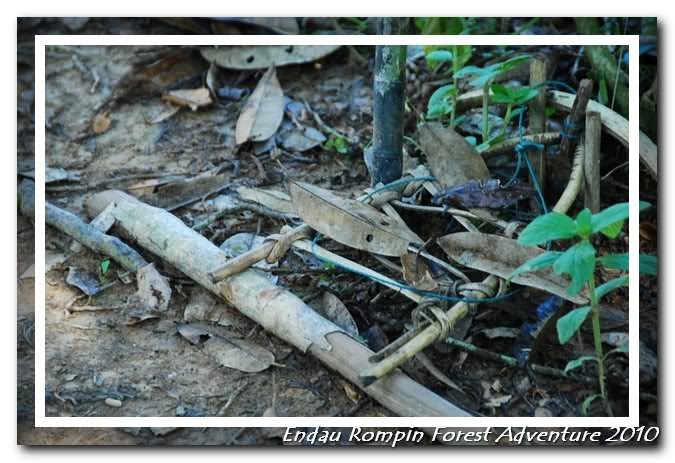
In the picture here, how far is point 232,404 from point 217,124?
97 centimetres

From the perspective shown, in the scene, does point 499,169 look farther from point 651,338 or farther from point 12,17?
point 12,17

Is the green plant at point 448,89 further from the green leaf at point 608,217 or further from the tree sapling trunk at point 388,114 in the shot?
the green leaf at point 608,217

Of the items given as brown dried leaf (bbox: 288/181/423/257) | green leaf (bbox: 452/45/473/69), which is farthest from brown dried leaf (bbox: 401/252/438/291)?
green leaf (bbox: 452/45/473/69)

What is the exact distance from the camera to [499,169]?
1.87 m

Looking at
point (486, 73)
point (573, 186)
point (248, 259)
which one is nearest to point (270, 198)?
point (248, 259)

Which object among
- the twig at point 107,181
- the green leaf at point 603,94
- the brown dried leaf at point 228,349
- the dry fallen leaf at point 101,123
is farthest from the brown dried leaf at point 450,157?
the dry fallen leaf at point 101,123

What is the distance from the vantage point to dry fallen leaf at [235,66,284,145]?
7.21ft

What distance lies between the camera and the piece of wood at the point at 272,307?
4.81 feet

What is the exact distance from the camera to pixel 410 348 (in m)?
1.45

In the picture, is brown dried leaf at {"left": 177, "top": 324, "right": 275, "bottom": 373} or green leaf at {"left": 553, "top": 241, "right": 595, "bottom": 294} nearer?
green leaf at {"left": 553, "top": 241, "right": 595, "bottom": 294}

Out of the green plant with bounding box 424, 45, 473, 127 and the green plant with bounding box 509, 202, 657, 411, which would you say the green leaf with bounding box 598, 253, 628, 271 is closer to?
the green plant with bounding box 509, 202, 657, 411

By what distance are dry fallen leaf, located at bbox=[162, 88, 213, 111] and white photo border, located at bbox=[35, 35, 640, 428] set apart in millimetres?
442

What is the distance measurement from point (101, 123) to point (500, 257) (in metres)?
1.21
